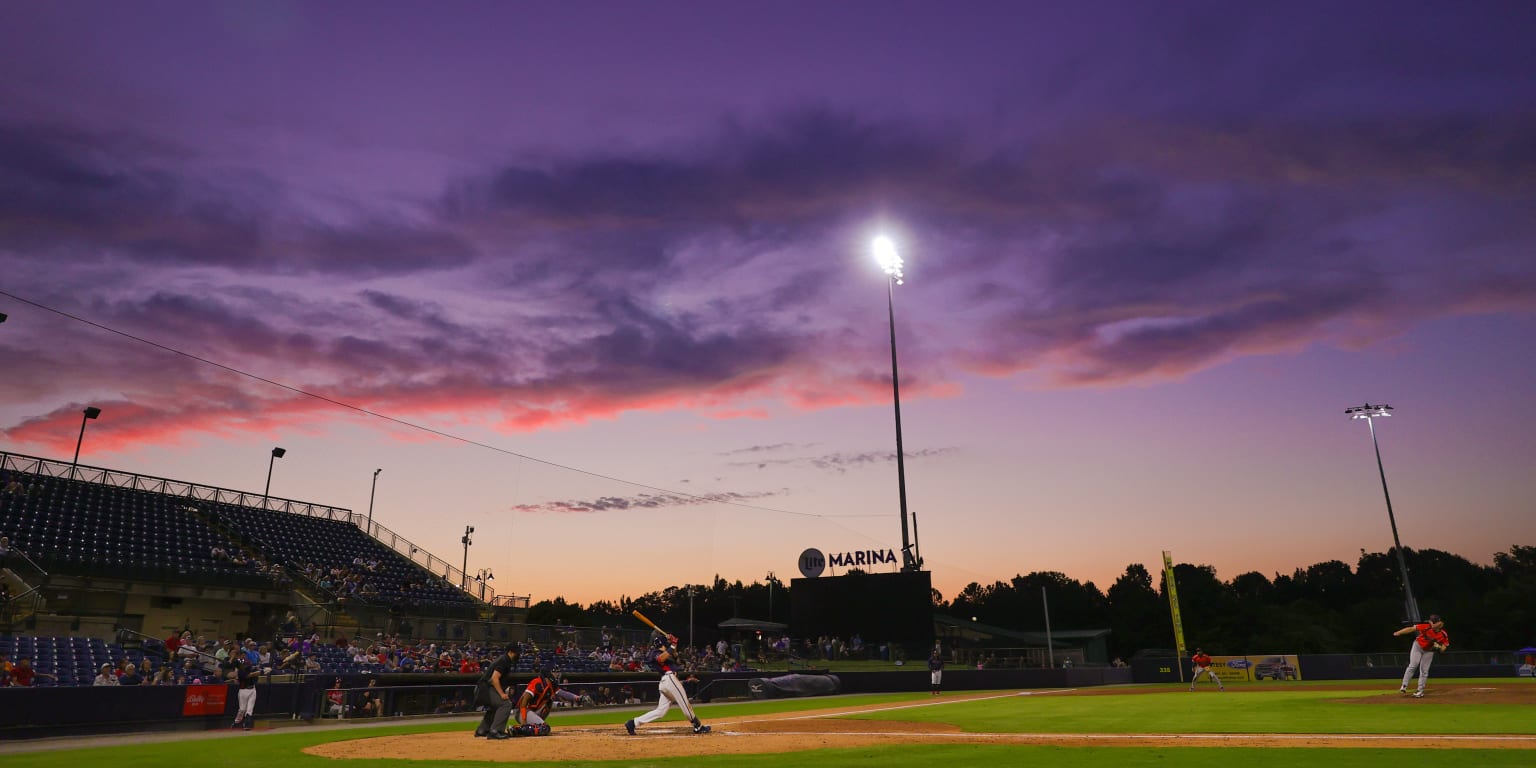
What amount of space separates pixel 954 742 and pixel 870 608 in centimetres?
3029

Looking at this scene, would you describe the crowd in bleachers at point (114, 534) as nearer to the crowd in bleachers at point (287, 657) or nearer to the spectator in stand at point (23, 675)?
the crowd in bleachers at point (287, 657)

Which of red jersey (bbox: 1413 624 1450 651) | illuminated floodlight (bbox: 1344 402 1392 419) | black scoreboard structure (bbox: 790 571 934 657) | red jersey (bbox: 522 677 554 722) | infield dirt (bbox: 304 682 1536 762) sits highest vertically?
illuminated floodlight (bbox: 1344 402 1392 419)

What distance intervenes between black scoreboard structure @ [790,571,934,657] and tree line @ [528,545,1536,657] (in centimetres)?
256

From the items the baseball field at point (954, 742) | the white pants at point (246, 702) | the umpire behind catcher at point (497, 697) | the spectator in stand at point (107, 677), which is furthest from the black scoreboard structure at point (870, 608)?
the spectator in stand at point (107, 677)

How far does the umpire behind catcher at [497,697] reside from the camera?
53.8 feet

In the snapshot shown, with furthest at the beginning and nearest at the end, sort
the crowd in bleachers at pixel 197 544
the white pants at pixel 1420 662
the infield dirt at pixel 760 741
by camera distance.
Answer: the crowd in bleachers at pixel 197 544 → the white pants at pixel 1420 662 → the infield dirt at pixel 760 741

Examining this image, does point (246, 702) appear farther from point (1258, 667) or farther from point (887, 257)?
point (1258, 667)

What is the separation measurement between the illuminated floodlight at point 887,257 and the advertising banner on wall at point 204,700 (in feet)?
116

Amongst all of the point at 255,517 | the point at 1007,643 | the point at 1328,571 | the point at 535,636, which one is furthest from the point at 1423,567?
the point at 255,517

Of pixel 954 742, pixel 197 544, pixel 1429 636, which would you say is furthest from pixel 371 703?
pixel 1429 636

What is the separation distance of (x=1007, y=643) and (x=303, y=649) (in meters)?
61.6

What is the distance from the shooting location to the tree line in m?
57.4

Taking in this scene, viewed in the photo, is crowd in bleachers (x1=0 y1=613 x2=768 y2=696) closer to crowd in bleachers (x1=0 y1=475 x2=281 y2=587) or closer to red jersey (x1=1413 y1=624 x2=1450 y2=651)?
crowd in bleachers (x1=0 y1=475 x2=281 y2=587)

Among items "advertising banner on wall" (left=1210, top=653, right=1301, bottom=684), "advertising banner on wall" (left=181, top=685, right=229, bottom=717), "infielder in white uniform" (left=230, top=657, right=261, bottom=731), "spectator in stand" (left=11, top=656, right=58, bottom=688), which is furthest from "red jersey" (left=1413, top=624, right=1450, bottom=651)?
"spectator in stand" (left=11, top=656, right=58, bottom=688)
